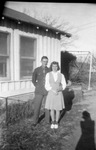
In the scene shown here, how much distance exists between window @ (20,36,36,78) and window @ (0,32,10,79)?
66 cm

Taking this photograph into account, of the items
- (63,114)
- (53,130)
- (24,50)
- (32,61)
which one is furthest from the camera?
(32,61)

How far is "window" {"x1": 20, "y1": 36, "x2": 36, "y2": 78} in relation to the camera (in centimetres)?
739

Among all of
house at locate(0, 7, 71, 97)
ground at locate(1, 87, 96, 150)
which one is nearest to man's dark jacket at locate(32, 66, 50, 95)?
ground at locate(1, 87, 96, 150)

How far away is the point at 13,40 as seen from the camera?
22.7 ft

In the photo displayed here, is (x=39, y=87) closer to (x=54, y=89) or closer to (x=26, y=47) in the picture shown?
(x=54, y=89)

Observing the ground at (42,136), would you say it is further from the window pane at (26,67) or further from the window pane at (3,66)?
the window pane at (26,67)

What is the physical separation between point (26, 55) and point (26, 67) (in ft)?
1.61

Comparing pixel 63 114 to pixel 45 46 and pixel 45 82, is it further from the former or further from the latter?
pixel 45 46

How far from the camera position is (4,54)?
22.1 ft

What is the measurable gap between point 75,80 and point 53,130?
34.0 feet

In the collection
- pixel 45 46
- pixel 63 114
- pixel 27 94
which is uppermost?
pixel 45 46

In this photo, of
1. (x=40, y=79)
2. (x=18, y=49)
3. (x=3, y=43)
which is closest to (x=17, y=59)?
(x=18, y=49)

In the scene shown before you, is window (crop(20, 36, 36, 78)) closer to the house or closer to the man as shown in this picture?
the house

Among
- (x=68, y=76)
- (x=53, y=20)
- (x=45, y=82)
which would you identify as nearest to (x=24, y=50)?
(x=45, y=82)
